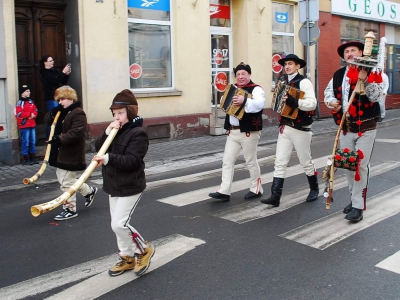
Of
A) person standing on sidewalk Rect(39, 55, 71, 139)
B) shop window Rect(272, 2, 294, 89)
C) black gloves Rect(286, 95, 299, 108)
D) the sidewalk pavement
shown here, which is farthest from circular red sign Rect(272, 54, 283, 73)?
black gloves Rect(286, 95, 299, 108)

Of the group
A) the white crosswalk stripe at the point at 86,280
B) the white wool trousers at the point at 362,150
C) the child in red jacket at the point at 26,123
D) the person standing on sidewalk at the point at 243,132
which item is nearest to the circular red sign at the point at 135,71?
the child in red jacket at the point at 26,123

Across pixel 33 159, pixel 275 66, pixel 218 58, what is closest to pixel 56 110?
pixel 33 159

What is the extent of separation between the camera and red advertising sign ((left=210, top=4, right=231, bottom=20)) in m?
14.4

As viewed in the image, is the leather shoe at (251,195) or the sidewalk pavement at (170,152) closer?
the leather shoe at (251,195)

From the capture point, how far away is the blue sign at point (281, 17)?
624 inches

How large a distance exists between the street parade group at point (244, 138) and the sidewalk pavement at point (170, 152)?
2489 mm

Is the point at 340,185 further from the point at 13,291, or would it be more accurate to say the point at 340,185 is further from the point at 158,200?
the point at 13,291

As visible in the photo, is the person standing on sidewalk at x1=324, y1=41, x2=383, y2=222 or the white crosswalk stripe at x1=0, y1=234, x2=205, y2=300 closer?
the white crosswalk stripe at x1=0, y1=234, x2=205, y2=300

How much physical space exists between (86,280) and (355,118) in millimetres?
3298

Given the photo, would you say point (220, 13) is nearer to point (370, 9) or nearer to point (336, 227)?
point (370, 9)

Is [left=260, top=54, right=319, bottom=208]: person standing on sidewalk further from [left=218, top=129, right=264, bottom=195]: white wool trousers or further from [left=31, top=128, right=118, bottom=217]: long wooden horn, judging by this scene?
[left=31, top=128, right=118, bottom=217]: long wooden horn

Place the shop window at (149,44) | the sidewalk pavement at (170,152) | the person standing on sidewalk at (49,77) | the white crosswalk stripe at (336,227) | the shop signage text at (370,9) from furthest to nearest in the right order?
the shop signage text at (370,9)
the shop window at (149,44)
the person standing on sidewalk at (49,77)
the sidewalk pavement at (170,152)
the white crosswalk stripe at (336,227)

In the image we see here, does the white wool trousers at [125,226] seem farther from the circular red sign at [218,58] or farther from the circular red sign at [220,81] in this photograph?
the circular red sign at [218,58]

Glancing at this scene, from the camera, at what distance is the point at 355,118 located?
5449 millimetres
